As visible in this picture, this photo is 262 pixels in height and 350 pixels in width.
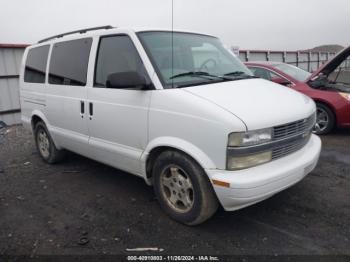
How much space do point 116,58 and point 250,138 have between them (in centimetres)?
185

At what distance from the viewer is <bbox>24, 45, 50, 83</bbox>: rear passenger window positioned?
498 cm

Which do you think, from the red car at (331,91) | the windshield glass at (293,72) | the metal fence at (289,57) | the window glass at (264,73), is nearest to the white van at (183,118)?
the red car at (331,91)

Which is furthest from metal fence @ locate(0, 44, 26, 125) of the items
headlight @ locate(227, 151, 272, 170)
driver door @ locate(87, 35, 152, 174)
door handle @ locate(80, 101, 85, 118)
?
headlight @ locate(227, 151, 272, 170)

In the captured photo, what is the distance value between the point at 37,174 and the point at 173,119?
9.80ft

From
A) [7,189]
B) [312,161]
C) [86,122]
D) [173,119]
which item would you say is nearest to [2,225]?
[7,189]

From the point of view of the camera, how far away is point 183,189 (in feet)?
10.2

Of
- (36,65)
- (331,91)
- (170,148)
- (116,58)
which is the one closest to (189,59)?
(116,58)

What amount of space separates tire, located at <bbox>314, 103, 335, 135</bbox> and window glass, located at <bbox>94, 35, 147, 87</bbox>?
437 centimetres

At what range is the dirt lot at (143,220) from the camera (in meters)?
2.88

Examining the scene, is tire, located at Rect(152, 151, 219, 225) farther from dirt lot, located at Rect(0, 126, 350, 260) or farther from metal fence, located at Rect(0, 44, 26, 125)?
metal fence, located at Rect(0, 44, 26, 125)

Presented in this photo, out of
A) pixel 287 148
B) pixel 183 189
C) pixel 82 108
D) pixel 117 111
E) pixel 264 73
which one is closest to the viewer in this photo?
pixel 287 148

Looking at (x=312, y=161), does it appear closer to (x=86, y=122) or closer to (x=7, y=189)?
(x=86, y=122)

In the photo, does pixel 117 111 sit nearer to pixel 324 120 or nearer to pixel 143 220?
pixel 143 220

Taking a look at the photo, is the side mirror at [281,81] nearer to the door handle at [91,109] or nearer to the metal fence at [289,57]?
the door handle at [91,109]
